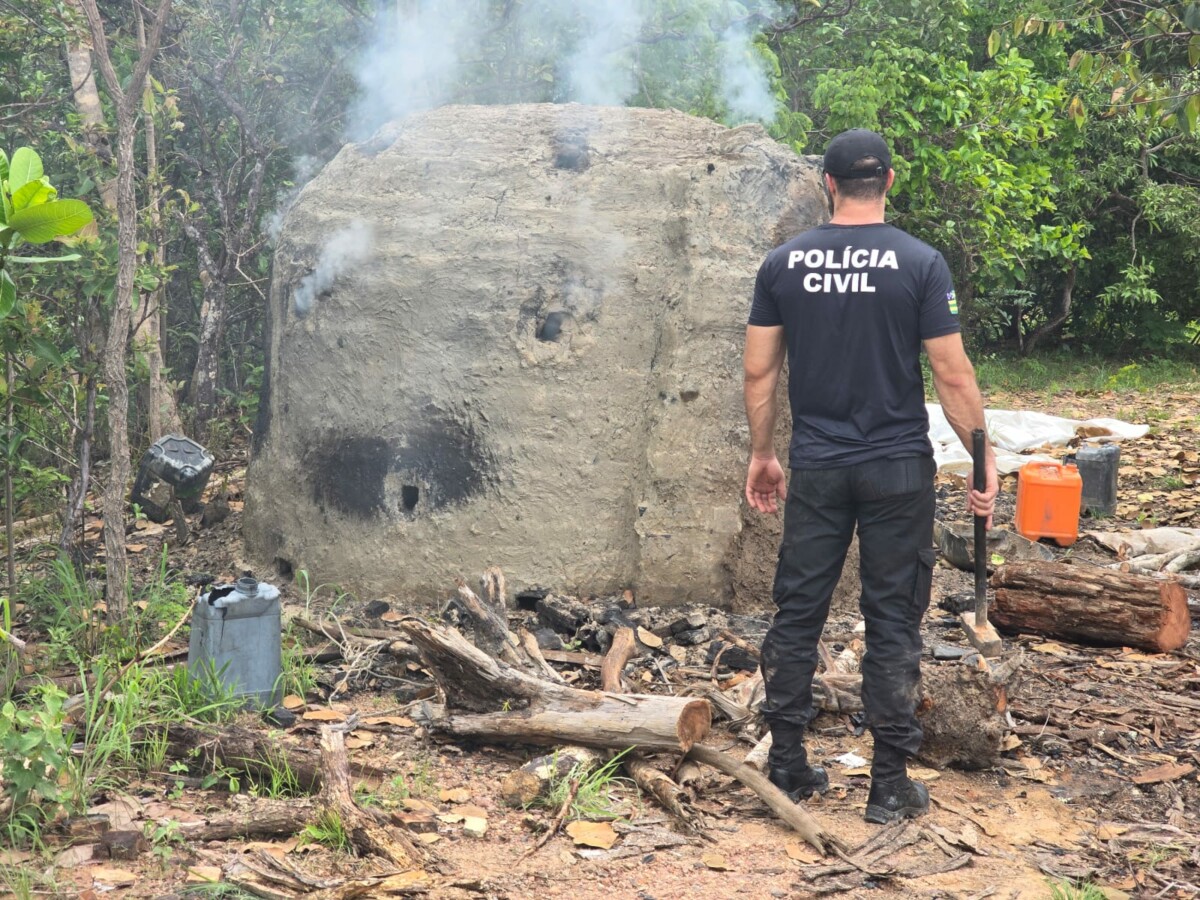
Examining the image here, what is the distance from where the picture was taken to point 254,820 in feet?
10.7

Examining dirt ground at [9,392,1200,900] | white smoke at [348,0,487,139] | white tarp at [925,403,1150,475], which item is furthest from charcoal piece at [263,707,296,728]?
white tarp at [925,403,1150,475]

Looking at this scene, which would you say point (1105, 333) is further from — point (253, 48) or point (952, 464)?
point (253, 48)

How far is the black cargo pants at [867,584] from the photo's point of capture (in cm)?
345

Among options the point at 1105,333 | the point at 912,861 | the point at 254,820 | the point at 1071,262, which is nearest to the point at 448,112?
the point at 254,820

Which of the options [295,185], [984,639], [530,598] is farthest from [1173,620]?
[295,185]

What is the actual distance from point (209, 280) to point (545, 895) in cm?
573

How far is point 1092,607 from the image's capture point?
511 centimetres

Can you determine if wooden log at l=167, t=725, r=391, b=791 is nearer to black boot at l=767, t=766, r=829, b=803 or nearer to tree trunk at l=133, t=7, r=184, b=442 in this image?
black boot at l=767, t=766, r=829, b=803

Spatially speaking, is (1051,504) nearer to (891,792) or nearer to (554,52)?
(891,792)

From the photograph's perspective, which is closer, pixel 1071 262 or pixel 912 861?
pixel 912 861

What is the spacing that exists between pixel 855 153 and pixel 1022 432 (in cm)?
649

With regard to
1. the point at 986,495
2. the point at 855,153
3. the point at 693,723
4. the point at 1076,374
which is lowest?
the point at 693,723

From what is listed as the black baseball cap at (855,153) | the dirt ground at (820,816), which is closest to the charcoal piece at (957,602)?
the dirt ground at (820,816)

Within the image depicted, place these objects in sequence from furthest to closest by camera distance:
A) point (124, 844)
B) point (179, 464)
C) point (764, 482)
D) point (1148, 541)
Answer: point (1148, 541), point (179, 464), point (764, 482), point (124, 844)
